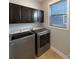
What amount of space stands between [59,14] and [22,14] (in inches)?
56.9

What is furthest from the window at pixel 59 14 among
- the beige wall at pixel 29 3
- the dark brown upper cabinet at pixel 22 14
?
the beige wall at pixel 29 3

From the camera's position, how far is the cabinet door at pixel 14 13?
8.16ft

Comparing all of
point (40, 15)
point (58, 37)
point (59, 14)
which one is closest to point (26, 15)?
point (40, 15)

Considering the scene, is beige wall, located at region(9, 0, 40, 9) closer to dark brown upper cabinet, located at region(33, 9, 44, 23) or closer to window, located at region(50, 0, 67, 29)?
dark brown upper cabinet, located at region(33, 9, 44, 23)

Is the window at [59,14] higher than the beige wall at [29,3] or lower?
lower

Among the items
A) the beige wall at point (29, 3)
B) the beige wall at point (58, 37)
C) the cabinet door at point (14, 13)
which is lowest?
the beige wall at point (58, 37)

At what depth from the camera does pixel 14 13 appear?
261 centimetres

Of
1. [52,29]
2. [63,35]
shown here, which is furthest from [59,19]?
[63,35]

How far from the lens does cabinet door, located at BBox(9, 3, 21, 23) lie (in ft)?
8.16

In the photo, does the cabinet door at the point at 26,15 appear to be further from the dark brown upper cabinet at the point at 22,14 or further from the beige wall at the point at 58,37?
the beige wall at the point at 58,37

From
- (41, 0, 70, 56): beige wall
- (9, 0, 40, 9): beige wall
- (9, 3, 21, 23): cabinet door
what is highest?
(9, 0, 40, 9): beige wall

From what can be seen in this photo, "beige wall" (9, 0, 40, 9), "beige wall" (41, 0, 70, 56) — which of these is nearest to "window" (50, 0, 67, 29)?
"beige wall" (41, 0, 70, 56)

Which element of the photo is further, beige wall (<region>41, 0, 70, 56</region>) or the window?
the window
